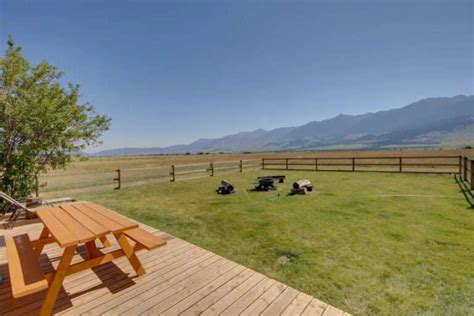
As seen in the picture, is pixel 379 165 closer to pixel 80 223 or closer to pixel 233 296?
pixel 233 296

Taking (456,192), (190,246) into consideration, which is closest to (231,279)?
(190,246)

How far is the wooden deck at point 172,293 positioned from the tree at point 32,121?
3777mm

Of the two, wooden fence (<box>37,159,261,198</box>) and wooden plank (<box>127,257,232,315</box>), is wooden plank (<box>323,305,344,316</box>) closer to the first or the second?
wooden plank (<box>127,257,232,315</box>)

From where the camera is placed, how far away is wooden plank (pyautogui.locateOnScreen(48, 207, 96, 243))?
7.29ft

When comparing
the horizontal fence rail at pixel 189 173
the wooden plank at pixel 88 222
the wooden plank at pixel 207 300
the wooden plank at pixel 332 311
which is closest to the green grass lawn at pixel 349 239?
the wooden plank at pixel 332 311

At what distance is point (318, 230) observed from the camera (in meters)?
4.86

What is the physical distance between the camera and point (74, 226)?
254 cm

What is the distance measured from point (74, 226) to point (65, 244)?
57 cm

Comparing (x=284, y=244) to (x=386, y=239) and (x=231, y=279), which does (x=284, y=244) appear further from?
(x=386, y=239)

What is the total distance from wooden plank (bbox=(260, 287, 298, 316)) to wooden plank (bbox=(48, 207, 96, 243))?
1.85 metres

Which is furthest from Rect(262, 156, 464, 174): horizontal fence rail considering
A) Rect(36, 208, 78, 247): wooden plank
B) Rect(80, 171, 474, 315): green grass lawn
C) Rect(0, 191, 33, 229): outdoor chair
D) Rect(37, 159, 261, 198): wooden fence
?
Rect(0, 191, 33, 229): outdoor chair

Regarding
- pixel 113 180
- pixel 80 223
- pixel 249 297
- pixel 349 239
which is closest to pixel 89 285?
pixel 80 223

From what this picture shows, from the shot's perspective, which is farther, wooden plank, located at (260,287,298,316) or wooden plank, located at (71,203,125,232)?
wooden plank, located at (71,203,125,232)

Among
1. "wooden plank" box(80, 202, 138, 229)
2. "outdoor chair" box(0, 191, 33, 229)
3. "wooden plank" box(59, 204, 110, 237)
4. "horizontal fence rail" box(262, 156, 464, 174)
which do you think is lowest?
"horizontal fence rail" box(262, 156, 464, 174)
